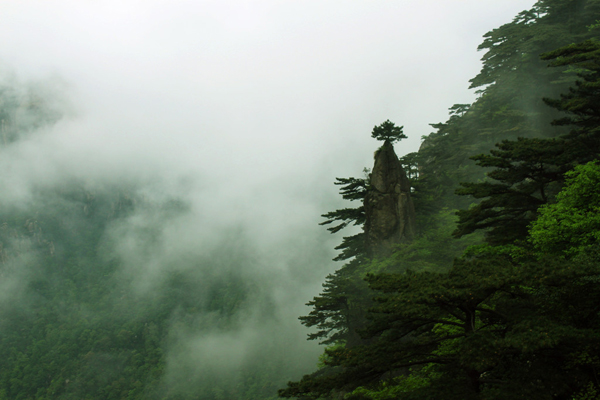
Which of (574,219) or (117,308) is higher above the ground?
(117,308)

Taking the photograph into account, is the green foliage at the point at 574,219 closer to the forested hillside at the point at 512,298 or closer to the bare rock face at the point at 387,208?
the forested hillside at the point at 512,298

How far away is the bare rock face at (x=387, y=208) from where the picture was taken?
91.5 feet

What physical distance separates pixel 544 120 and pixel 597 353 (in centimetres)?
2677

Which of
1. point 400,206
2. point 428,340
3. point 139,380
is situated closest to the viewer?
point 428,340

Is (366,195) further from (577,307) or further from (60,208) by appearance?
(60,208)

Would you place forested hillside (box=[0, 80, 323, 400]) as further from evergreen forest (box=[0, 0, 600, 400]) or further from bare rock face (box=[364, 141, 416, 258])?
bare rock face (box=[364, 141, 416, 258])

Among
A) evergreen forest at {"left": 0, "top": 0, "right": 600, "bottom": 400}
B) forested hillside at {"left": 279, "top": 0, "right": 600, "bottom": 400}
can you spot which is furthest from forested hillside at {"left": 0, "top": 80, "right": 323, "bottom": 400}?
forested hillside at {"left": 279, "top": 0, "right": 600, "bottom": 400}

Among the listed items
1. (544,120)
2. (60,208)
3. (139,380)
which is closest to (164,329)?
(139,380)

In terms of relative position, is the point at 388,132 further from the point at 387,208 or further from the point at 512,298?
the point at 512,298

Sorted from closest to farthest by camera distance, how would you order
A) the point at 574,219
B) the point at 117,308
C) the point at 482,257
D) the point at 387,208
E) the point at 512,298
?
the point at 512,298, the point at 574,219, the point at 482,257, the point at 387,208, the point at 117,308

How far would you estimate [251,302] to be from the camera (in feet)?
473

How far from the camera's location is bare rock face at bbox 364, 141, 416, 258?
27891 millimetres

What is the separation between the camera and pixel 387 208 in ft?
92.1

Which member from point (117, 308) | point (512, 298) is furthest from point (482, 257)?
point (117, 308)
